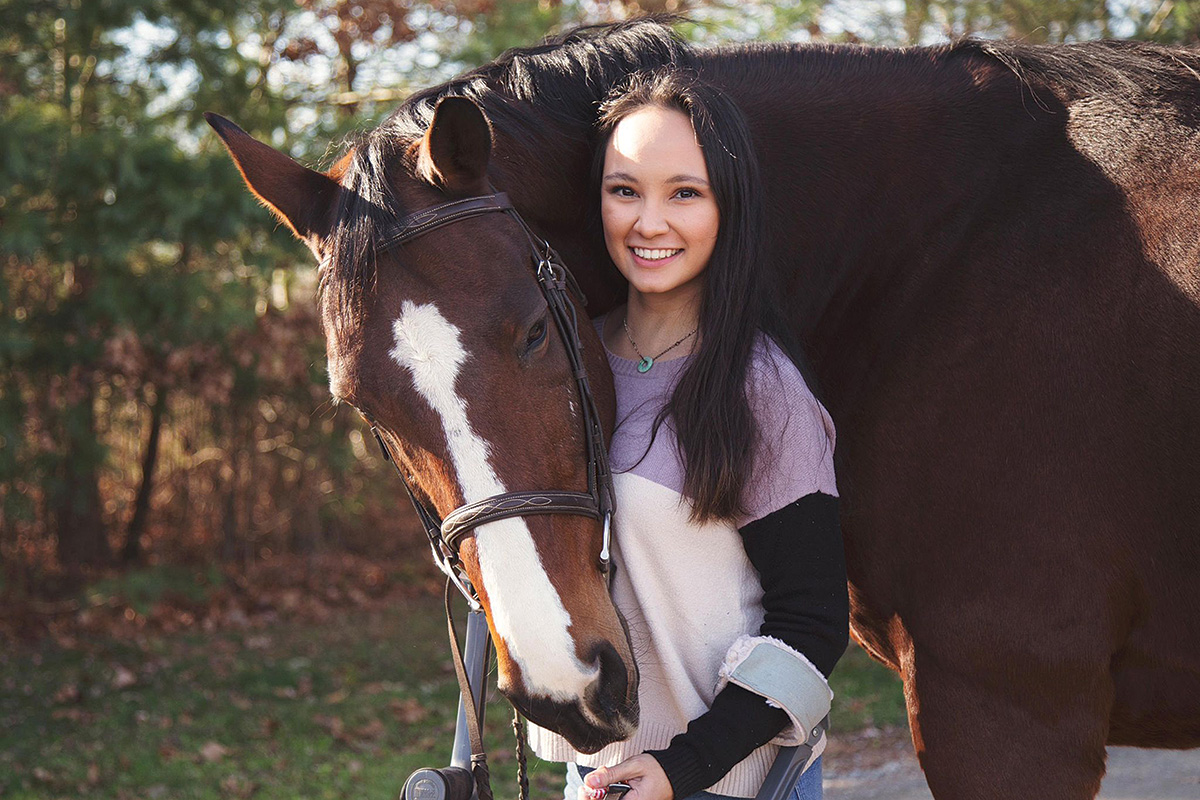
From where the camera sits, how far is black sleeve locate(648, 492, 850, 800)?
5.41 feet

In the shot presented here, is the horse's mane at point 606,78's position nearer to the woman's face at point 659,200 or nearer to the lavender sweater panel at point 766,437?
the woman's face at point 659,200

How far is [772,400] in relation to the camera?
1.77m

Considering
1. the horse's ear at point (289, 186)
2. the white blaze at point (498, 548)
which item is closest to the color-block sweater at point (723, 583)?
the white blaze at point (498, 548)

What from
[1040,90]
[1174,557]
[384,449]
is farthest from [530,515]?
[1040,90]

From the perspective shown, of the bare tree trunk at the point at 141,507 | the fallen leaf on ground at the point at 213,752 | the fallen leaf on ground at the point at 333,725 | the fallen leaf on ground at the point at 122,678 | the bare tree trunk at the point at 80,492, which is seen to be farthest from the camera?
the bare tree trunk at the point at 141,507

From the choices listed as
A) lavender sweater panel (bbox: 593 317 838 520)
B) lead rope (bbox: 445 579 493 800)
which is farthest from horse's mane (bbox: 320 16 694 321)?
lead rope (bbox: 445 579 493 800)

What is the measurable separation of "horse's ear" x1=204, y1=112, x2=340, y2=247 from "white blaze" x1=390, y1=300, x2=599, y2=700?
38cm

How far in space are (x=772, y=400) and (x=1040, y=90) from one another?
0.90 metres

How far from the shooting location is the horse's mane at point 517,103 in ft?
5.90

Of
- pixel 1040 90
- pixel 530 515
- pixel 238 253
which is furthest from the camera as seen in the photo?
pixel 238 253

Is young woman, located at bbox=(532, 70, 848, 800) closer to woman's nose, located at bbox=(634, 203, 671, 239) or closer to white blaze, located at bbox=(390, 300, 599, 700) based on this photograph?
woman's nose, located at bbox=(634, 203, 671, 239)

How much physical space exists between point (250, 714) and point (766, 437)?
4825mm

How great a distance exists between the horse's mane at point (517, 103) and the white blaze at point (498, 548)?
6.7 inches

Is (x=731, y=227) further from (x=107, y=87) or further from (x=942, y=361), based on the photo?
(x=107, y=87)
